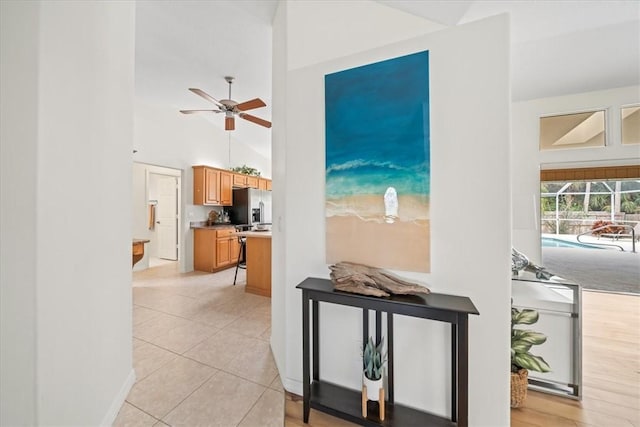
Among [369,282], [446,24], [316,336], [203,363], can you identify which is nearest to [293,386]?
[316,336]

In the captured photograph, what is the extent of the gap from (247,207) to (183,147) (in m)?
1.77

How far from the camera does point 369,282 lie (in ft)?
4.42

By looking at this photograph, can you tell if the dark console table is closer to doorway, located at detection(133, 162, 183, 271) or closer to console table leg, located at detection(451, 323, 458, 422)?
console table leg, located at detection(451, 323, 458, 422)

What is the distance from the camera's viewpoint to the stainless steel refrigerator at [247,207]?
5.59 metres

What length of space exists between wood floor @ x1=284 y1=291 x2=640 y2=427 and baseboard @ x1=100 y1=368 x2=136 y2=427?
1.02 meters

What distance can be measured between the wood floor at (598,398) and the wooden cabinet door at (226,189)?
457cm

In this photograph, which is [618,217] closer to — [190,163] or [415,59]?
[415,59]

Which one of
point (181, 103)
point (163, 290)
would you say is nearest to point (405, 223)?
point (163, 290)

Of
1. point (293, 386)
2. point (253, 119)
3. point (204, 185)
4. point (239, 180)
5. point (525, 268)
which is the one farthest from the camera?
point (239, 180)

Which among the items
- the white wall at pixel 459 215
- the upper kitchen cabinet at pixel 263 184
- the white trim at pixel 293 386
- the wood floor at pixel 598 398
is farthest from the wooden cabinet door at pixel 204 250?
the white wall at pixel 459 215

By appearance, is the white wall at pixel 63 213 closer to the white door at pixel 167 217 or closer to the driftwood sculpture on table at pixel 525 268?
the driftwood sculpture on table at pixel 525 268

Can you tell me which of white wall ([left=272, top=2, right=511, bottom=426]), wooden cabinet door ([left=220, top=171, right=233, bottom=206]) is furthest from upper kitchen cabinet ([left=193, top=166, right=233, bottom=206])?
white wall ([left=272, top=2, right=511, bottom=426])

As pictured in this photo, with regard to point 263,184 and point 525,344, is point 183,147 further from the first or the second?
point 525,344

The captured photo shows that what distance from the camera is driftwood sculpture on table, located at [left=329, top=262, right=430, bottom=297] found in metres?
1.29
